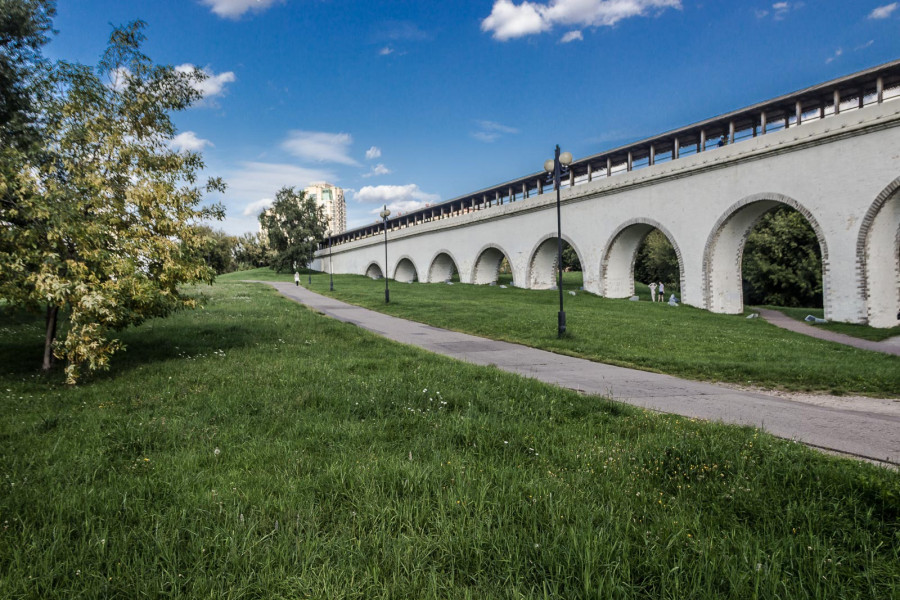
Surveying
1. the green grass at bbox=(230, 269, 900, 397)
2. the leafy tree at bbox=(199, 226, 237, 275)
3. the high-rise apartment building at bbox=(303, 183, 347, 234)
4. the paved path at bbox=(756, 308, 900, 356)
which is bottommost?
the paved path at bbox=(756, 308, 900, 356)

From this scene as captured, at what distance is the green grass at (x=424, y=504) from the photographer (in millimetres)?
2361

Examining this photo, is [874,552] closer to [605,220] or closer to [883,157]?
[883,157]

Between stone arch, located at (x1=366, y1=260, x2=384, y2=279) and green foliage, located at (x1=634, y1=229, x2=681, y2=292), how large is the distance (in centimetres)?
3197

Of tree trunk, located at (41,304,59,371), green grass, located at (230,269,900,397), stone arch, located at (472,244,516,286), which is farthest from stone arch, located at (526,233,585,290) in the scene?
tree trunk, located at (41,304,59,371)

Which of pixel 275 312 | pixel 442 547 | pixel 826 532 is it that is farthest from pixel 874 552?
pixel 275 312

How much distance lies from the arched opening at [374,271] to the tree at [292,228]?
9.81 metres

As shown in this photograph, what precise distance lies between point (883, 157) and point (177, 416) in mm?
24693

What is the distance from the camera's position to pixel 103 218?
25.4ft

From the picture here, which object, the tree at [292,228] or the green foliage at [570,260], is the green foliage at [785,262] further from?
the tree at [292,228]

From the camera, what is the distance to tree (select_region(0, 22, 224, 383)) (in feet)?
22.7

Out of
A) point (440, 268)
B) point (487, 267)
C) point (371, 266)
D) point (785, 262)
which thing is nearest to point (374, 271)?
point (371, 266)

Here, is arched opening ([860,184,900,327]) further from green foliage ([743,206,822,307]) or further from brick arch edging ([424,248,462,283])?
brick arch edging ([424,248,462,283])

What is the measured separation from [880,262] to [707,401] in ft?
60.1

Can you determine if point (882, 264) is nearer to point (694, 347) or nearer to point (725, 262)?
point (725, 262)
